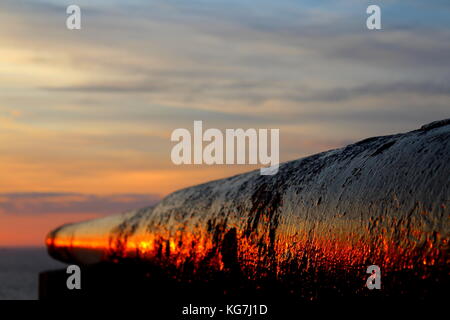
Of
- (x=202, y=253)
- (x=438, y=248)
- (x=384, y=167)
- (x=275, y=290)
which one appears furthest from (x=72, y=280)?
(x=438, y=248)

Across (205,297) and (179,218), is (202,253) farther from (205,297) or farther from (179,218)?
(179,218)

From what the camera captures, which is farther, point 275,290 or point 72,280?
point 72,280

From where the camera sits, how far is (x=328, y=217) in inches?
92.8

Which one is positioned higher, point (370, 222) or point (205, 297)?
point (370, 222)

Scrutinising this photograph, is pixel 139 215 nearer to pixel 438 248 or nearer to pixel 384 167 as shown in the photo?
pixel 384 167

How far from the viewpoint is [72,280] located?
537 cm

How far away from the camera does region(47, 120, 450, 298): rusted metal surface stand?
1.88 m

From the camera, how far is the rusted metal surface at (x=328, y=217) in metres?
1.88

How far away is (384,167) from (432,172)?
28 cm

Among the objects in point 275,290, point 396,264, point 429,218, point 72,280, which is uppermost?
point 429,218

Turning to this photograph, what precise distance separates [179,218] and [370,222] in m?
2.06

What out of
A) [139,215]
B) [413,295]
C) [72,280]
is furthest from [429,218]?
[72,280]
